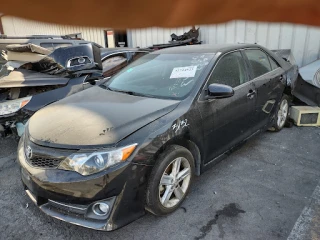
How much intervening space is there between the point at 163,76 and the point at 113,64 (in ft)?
7.96

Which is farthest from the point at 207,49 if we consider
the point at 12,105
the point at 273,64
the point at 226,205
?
the point at 12,105

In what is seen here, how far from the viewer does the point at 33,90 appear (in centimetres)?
395

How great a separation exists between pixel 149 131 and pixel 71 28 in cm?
173

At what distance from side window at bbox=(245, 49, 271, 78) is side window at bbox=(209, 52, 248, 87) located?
233mm

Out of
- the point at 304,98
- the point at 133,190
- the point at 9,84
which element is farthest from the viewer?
the point at 304,98

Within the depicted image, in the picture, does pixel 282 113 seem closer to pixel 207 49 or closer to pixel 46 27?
pixel 207 49

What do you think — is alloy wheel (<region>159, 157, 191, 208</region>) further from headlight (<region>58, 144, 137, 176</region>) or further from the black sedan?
headlight (<region>58, 144, 137, 176</region>)

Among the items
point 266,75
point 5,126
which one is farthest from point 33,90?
point 266,75

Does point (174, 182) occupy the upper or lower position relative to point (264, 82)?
lower

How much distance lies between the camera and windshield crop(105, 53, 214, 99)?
2.87m

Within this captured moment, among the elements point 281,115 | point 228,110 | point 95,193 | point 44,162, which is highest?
point 228,110

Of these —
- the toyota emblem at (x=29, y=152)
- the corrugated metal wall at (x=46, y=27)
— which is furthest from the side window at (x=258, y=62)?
the corrugated metal wall at (x=46, y=27)

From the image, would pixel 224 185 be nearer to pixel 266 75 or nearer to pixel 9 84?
pixel 266 75

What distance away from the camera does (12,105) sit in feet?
11.8
